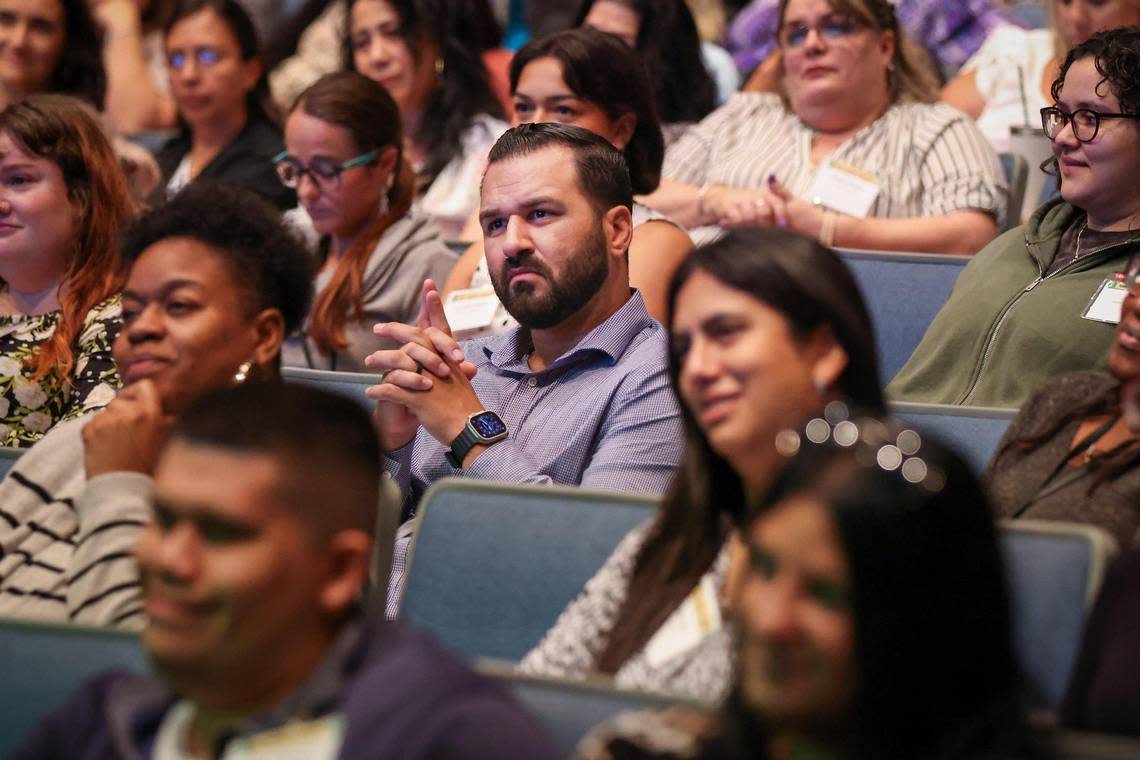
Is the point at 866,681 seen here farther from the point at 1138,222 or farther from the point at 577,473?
the point at 1138,222

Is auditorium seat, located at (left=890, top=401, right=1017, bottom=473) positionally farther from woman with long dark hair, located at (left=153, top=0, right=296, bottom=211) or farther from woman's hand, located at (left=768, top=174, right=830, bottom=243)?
woman with long dark hair, located at (left=153, top=0, right=296, bottom=211)

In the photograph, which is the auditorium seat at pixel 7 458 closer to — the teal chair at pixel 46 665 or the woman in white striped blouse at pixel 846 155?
the teal chair at pixel 46 665

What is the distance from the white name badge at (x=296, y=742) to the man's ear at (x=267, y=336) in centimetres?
90

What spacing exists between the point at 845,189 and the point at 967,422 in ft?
4.38

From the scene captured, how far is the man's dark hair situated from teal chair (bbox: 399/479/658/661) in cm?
44

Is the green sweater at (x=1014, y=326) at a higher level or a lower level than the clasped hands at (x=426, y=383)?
lower

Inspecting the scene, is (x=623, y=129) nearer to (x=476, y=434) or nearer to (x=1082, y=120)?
(x=1082, y=120)

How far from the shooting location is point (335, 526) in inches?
54.4

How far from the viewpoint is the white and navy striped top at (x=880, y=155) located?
339 cm

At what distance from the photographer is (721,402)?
Answer: 5.29 ft

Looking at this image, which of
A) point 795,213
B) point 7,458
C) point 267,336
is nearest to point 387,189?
point 795,213

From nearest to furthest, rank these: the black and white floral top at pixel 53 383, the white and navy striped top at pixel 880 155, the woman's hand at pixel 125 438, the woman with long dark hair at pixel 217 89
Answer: the woman's hand at pixel 125 438, the black and white floral top at pixel 53 383, the white and navy striped top at pixel 880 155, the woman with long dark hair at pixel 217 89

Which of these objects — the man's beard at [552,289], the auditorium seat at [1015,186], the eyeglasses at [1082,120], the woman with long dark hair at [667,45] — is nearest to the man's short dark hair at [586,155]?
the man's beard at [552,289]

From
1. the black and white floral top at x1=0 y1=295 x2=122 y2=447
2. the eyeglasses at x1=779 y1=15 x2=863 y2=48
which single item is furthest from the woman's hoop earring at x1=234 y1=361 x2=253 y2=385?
the eyeglasses at x1=779 y1=15 x2=863 y2=48
